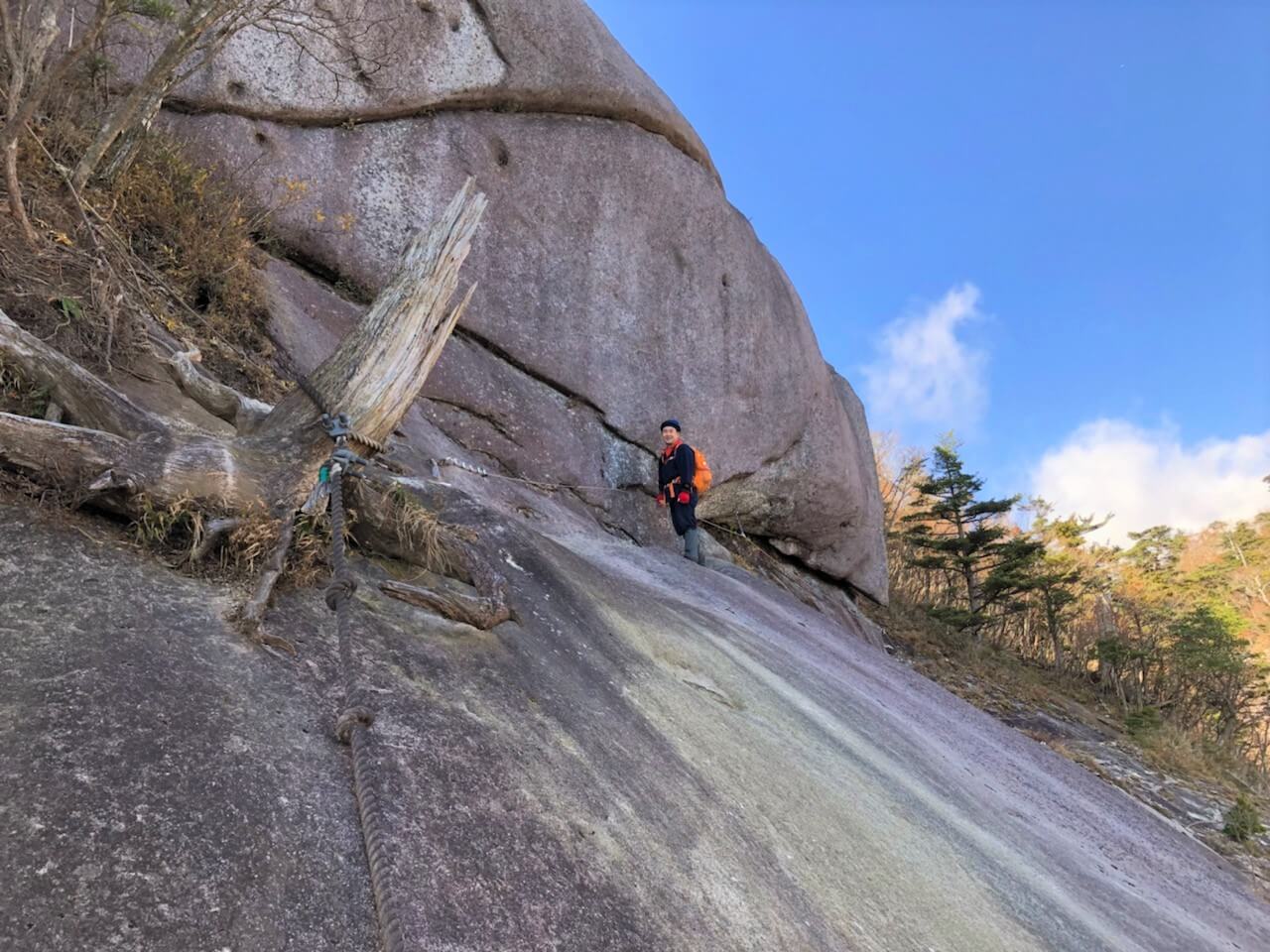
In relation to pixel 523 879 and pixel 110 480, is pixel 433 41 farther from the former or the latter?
pixel 523 879

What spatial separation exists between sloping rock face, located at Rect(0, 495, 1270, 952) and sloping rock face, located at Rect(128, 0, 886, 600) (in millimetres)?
4806

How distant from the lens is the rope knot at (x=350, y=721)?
2.08m

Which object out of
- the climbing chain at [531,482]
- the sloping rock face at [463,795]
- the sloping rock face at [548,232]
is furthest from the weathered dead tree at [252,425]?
the sloping rock face at [548,232]

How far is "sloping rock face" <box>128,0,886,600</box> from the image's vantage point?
25.7ft

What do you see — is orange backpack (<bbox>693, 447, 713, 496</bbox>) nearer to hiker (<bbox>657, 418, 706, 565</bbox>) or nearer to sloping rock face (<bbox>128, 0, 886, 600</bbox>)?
hiker (<bbox>657, 418, 706, 565</bbox>)

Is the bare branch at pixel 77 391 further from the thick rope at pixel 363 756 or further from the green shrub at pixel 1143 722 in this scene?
the green shrub at pixel 1143 722

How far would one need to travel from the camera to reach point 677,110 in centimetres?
1135

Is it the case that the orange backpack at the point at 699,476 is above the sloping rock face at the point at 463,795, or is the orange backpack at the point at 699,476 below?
above

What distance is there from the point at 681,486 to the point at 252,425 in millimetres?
5810

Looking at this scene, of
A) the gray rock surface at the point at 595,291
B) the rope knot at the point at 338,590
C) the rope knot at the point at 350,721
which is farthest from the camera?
the gray rock surface at the point at 595,291

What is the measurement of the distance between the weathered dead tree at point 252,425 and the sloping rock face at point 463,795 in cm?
19

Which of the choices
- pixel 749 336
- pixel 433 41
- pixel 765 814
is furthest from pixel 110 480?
pixel 749 336

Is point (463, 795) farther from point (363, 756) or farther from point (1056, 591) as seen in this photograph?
point (1056, 591)

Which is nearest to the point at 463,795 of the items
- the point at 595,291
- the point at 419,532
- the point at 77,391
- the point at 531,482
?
the point at 419,532
